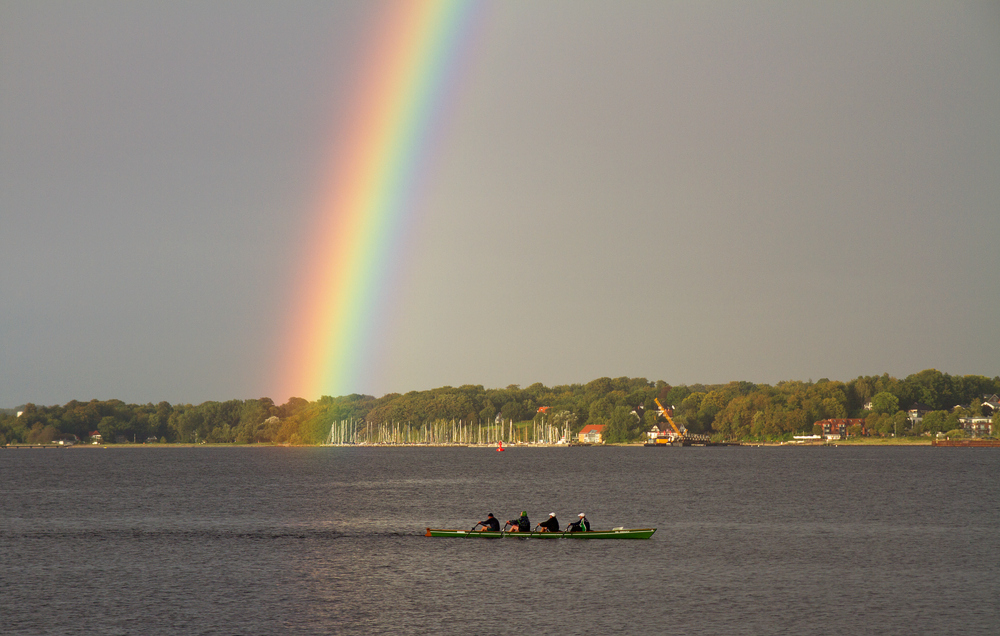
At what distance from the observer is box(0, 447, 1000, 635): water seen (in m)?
41.5

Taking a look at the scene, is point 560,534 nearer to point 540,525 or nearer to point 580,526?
point 580,526

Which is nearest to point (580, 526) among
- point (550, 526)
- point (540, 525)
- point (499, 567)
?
point (550, 526)

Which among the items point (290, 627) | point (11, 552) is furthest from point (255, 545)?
point (290, 627)

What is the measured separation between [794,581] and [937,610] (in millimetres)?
8010

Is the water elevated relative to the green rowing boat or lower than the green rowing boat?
lower

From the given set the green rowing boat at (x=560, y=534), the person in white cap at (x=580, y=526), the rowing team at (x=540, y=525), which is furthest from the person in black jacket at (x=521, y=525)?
the person in white cap at (x=580, y=526)

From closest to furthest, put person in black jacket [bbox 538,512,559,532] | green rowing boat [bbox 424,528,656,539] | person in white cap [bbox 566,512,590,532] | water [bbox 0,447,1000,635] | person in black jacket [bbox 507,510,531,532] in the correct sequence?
1. water [bbox 0,447,1000,635]
2. person in white cap [bbox 566,512,590,532]
3. green rowing boat [bbox 424,528,656,539]
4. person in black jacket [bbox 538,512,559,532]
5. person in black jacket [bbox 507,510,531,532]

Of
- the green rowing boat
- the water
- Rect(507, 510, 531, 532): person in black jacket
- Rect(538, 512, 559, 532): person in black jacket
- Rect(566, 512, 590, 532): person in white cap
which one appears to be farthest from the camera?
Rect(507, 510, 531, 532): person in black jacket

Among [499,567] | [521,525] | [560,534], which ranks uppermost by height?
[521,525]

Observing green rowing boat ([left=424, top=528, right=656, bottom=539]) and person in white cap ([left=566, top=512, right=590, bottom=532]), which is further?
green rowing boat ([left=424, top=528, right=656, bottom=539])

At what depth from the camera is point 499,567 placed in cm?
5634

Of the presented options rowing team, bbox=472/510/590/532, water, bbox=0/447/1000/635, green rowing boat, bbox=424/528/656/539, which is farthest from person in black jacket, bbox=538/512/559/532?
water, bbox=0/447/1000/635

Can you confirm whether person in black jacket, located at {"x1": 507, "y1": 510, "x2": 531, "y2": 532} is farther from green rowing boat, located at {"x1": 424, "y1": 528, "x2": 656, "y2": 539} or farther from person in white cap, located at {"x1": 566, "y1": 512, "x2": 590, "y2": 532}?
person in white cap, located at {"x1": 566, "y1": 512, "x2": 590, "y2": 532}

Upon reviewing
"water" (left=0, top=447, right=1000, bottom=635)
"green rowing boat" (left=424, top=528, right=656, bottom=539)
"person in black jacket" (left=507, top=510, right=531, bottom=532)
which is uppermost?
"person in black jacket" (left=507, top=510, right=531, bottom=532)
